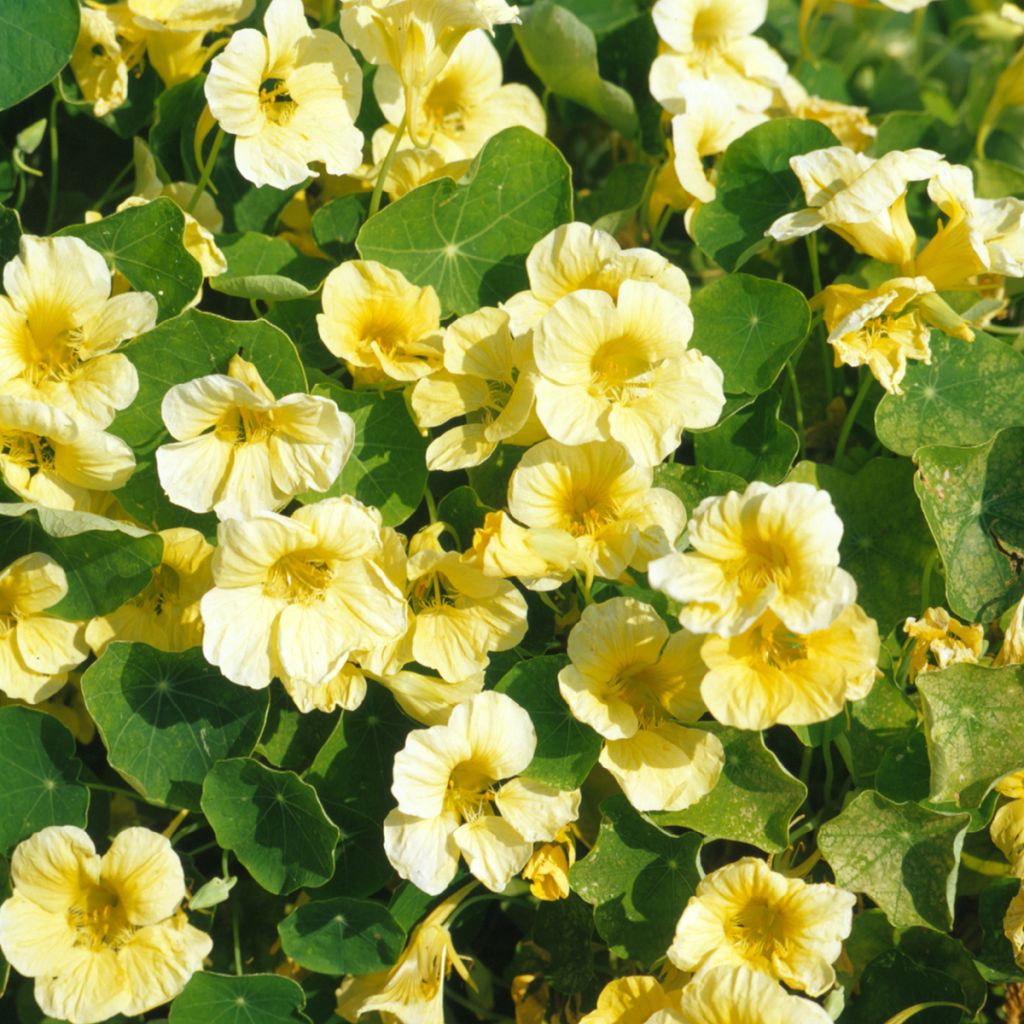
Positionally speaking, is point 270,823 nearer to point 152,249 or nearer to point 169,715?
point 169,715

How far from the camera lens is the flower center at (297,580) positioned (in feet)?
3.91

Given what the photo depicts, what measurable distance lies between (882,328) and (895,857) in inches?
22.1

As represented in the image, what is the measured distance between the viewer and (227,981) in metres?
1.27

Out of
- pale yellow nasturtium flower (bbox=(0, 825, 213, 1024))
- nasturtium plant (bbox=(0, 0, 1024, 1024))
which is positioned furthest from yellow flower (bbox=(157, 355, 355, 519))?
pale yellow nasturtium flower (bbox=(0, 825, 213, 1024))

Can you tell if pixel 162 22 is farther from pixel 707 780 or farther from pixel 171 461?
pixel 707 780

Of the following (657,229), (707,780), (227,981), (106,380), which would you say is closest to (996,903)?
(707,780)

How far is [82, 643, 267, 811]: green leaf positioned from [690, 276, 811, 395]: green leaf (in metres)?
0.64

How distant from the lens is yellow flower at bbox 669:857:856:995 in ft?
3.77

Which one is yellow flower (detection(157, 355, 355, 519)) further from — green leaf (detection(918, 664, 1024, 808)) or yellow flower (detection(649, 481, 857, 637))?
green leaf (detection(918, 664, 1024, 808))

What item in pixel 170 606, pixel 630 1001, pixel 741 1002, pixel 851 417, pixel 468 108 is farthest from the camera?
pixel 468 108

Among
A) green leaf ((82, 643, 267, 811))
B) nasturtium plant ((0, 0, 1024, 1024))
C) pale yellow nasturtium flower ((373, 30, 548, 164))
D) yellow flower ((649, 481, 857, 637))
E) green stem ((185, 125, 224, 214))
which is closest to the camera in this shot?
yellow flower ((649, 481, 857, 637))

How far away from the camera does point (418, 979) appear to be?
4.17 ft

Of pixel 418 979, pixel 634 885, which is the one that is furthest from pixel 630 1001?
pixel 418 979

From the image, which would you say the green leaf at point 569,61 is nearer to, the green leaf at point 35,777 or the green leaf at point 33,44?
the green leaf at point 33,44
